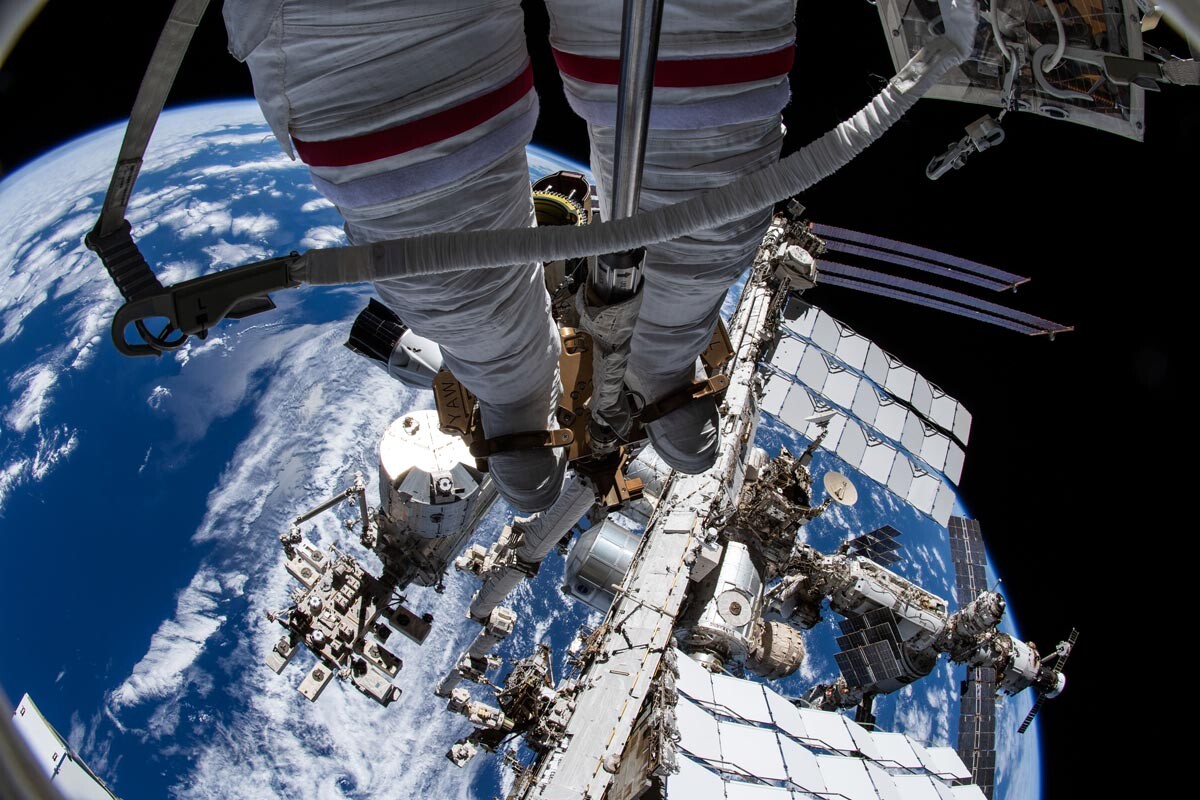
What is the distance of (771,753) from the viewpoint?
586 centimetres

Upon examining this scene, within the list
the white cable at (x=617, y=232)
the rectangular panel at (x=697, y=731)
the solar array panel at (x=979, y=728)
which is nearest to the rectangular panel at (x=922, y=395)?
the solar array panel at (x=979, y=728)

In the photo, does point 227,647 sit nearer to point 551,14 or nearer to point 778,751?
point 778,751

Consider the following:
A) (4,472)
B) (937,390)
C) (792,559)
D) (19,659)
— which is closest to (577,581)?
(792,559)

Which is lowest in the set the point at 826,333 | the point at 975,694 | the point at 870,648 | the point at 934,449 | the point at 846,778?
Result: the point at 846,778

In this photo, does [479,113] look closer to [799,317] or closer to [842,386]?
[842,386]

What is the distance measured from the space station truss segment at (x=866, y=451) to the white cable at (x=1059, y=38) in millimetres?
7789

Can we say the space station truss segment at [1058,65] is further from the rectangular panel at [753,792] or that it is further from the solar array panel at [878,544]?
the solar array panel at [878,544]

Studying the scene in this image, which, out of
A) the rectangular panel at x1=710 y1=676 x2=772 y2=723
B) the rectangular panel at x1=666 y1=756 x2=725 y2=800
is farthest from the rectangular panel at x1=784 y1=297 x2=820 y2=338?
the rectangular panel at x1=666 y1=756 x2=725 y2=800

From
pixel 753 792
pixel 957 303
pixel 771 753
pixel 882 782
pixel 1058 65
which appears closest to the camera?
pixel 1058 65

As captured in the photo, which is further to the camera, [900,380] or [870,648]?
[900,380]

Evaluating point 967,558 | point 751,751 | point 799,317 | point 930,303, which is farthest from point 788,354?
point 751,751

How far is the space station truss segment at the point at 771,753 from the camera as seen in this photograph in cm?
544

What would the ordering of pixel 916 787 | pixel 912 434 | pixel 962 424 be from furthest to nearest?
pixel 962 424 → pixel 912 434 → pixel 916 787

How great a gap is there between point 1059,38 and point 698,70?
3.75 ft
